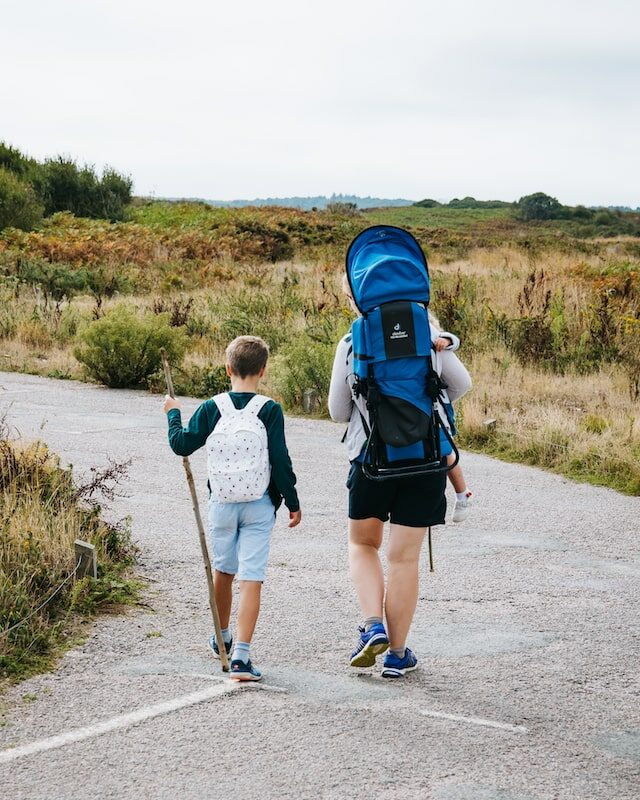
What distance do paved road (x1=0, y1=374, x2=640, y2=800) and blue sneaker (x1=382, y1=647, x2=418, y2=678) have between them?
87 millimetres

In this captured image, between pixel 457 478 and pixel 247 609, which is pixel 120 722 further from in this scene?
pixel 457 478

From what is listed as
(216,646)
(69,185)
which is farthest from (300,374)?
(69,185)

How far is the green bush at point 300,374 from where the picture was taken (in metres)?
13.9

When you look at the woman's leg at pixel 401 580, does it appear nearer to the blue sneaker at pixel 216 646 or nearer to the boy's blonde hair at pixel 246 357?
the blue sneaker at pixel 216 646

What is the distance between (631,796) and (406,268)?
7.37 ft

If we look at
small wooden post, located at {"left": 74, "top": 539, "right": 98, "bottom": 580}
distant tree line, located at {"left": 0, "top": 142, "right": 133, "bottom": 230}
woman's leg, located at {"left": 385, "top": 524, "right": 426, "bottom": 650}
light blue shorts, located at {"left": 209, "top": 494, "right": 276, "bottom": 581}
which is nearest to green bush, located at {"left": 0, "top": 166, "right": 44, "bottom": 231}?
distant tree line, located at {"left": 0, "top": 142, "right": 133, "bottom": 230}

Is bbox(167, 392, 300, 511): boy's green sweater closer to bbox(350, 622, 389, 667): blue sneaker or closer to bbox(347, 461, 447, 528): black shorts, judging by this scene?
bbox(347, 461, 447, 528): black shorts

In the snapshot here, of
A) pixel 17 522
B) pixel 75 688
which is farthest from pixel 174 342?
pixel 75 688

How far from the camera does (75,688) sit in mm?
4898

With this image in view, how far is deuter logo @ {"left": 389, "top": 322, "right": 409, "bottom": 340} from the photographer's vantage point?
4664mm

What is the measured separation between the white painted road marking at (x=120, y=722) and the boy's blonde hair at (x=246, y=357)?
138 cm

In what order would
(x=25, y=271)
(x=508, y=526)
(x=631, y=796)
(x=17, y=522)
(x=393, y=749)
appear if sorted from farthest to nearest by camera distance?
(x=25, y=271), (x=508, y=526), (x=17, y=522), (x=393, y=749), (x=631, y=796)

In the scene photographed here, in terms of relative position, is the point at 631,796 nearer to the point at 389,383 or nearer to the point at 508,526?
the point at 389,383

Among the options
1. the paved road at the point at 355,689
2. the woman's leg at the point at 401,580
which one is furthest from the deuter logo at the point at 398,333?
the paved road at the point at 355,689
